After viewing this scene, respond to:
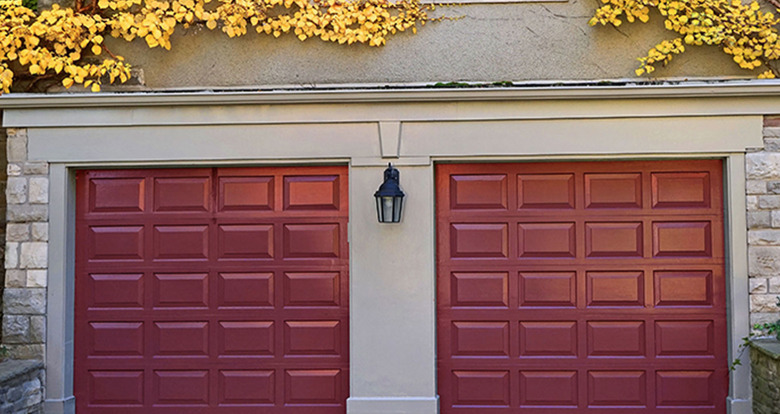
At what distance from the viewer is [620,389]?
5770 mm

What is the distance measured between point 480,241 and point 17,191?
3.75 meters

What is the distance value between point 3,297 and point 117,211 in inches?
43.5

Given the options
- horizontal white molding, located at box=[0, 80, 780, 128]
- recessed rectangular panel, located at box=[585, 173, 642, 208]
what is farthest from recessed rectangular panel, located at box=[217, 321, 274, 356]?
recessed rectangular panel, located at box=[585, 173, 642, 208]

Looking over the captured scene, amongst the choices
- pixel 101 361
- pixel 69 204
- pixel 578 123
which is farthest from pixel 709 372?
pixel 69 204

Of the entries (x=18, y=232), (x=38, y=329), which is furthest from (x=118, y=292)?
(x=18, y=232)

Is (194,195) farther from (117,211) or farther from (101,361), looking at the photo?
(101,361)

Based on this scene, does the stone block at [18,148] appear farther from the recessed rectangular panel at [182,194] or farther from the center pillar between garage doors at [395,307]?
the center pillar between garage doors at [395,307]

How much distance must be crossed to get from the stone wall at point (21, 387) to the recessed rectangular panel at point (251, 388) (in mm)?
1440

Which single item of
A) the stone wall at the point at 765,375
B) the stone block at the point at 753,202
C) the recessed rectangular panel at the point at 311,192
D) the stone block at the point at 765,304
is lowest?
the stone wall at the point at 765,375

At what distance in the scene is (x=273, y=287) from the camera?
19.4ft

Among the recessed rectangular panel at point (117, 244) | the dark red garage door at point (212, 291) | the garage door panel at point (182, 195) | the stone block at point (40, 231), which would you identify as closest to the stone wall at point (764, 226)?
the dark red garage door at point (212, 291)

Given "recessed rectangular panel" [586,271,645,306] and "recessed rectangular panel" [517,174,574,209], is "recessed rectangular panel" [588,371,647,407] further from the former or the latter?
"recessed rectangular panel" [517,174,574,209]

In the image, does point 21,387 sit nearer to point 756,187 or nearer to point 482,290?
point 482,290

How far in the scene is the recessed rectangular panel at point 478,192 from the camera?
5871 mm
